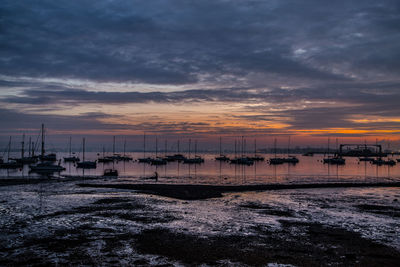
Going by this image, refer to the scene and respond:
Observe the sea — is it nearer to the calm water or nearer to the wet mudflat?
the wet mudflat

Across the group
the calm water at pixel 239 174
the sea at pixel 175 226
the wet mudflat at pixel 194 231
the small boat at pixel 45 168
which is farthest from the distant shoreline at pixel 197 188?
the small boat at pixel 45 168

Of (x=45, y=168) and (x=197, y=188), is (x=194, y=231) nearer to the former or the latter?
(x=197, y=188)

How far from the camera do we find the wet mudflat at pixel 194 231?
13.9m

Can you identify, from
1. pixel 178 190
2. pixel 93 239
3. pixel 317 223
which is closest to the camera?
pixel 93 239

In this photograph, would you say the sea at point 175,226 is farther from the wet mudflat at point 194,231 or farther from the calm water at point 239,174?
the calm water at point 239,174

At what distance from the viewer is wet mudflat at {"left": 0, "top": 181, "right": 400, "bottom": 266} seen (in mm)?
13914

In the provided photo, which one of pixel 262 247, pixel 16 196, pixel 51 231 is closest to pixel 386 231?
pixel 262 247

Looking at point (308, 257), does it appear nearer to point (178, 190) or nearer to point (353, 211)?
point (353, 211)

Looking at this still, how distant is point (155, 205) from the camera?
1070 inches

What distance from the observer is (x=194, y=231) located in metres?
18.5

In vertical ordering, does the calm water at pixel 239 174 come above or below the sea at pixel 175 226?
below

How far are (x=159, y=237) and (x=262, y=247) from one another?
555 centimetres

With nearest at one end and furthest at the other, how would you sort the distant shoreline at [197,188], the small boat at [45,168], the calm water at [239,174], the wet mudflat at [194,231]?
1. the wet mudflat at [194,231]
2. the distant shoreline at [197,188]
3. the calm water at [239,174]
4. the small boat at [45,168]

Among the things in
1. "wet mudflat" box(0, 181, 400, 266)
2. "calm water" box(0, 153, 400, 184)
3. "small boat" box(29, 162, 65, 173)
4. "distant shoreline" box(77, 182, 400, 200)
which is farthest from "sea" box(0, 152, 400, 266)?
"small boat" box(29, 162, 65, 173)
